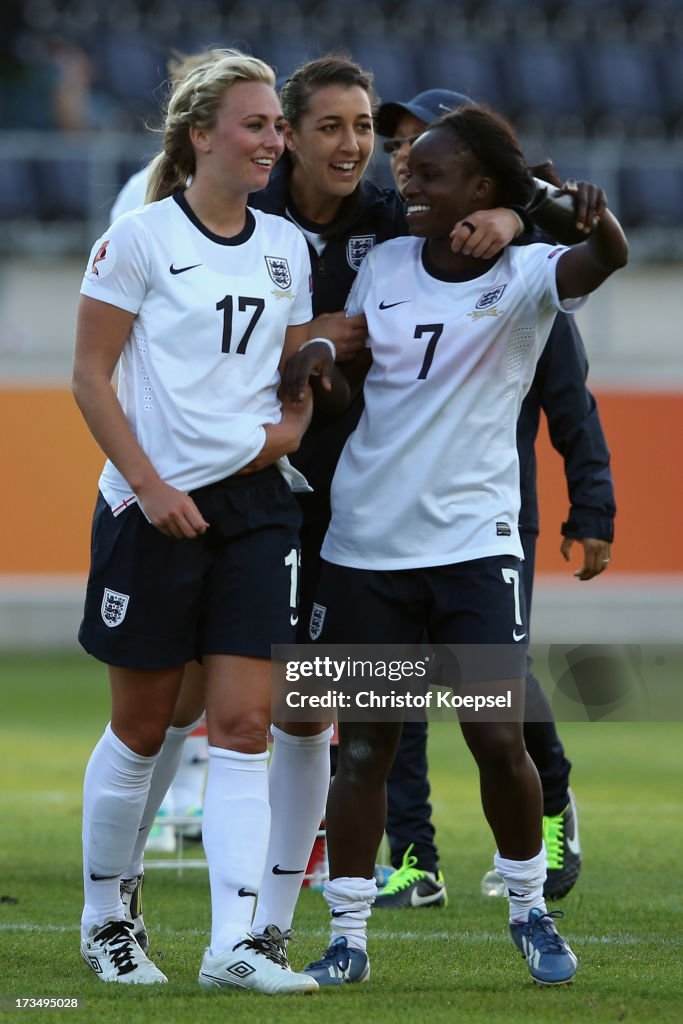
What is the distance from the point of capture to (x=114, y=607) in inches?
135

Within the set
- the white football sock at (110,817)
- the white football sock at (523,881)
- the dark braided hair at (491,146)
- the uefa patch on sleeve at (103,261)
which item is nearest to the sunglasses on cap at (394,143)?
the dark braided hair at (491,146)

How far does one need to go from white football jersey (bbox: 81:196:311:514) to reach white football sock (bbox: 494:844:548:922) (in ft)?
3.30

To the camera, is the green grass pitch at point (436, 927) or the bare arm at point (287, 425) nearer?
the green grass pitch at point (436, 927)

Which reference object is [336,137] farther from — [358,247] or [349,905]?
[349,905]

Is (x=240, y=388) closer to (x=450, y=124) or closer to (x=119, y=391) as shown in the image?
(x=119, y=391)

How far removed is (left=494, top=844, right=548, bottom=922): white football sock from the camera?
3479 mm

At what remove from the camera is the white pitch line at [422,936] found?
405 cm

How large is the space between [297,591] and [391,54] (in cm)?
1179

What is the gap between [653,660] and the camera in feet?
32.8

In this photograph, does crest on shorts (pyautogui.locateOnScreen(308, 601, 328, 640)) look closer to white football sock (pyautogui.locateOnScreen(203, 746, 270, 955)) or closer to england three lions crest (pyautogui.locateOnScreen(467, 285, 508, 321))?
white football sock (pyautogui.locateOnScreen(203, 746, 270, 955))

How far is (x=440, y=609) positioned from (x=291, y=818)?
1.93ft

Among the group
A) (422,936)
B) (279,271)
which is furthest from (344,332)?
(422,936)

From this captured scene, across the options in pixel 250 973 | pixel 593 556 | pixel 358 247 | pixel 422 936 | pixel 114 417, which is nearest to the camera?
pixel 250 973

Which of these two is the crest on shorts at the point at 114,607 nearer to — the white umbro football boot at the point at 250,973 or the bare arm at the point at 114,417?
the bare arm at the point at 114,417
